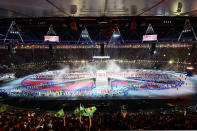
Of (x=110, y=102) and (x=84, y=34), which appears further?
(x=84, y=34)

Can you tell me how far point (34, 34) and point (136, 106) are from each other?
30220 millimetres

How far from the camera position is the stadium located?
480cm

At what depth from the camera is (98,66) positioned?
105ft

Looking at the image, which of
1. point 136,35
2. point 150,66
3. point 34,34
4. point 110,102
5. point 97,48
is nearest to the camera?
point 110,102

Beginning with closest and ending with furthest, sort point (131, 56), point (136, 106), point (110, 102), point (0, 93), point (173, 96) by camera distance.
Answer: point (136, 106), point (110, 102), point (173, 96), point (0, 93), point (131, 56)

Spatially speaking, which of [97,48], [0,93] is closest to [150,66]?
[97,48]

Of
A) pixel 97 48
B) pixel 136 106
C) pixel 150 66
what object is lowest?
pixel 136 106

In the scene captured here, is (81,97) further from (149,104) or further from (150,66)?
(150,66)

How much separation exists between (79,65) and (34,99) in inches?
856

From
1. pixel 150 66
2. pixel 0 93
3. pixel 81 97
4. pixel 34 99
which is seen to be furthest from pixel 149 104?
pixel 150 66

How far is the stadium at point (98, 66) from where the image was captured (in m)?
4.80

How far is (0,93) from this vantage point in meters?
13.1

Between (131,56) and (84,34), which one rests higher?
(84,34)

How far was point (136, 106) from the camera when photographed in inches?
373
